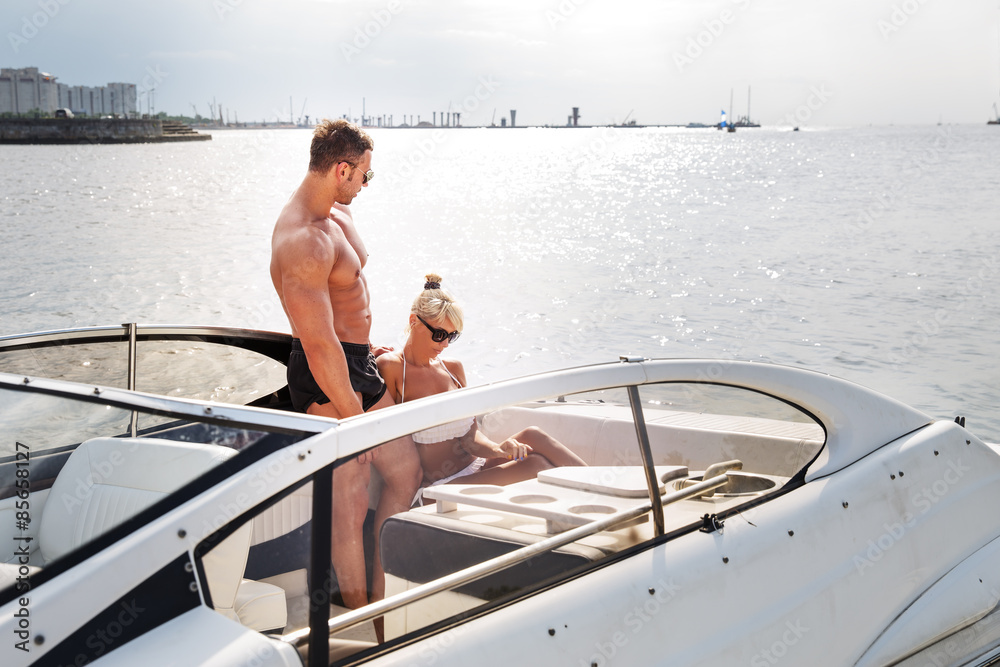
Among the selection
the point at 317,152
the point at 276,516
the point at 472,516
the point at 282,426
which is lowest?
the point at 472,516

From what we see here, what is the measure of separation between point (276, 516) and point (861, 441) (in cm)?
204

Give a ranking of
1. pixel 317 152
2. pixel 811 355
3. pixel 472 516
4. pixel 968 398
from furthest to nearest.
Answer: pixel 811 355, pixel 968 398, pixel 317 152, pixel 472 516

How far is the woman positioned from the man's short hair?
24.9 inches

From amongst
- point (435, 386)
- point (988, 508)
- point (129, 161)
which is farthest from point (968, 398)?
point (129, 161)

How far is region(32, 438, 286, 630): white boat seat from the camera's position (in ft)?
5.91

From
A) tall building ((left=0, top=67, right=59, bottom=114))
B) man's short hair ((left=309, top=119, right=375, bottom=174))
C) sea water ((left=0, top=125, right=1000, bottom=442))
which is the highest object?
tall building ((left=0, top=67, right=59, bottom=114))

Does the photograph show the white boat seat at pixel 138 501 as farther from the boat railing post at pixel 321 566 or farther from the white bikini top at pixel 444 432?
the white bikini top at pixel 444 432

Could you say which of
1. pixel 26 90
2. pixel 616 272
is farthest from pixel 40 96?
pixel 616 272

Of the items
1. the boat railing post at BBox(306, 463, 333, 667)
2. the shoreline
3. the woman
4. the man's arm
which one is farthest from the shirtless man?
the shoreline

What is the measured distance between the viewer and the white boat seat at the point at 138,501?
1801 mm

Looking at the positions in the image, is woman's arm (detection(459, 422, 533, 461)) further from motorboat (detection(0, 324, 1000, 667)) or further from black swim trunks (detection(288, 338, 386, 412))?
black swim trunks (detection(288, 338, 386, 412))

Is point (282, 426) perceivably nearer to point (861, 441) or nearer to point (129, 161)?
point (861, 441)

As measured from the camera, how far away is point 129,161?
78.5 metres

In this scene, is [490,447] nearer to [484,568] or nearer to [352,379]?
[484,568]
